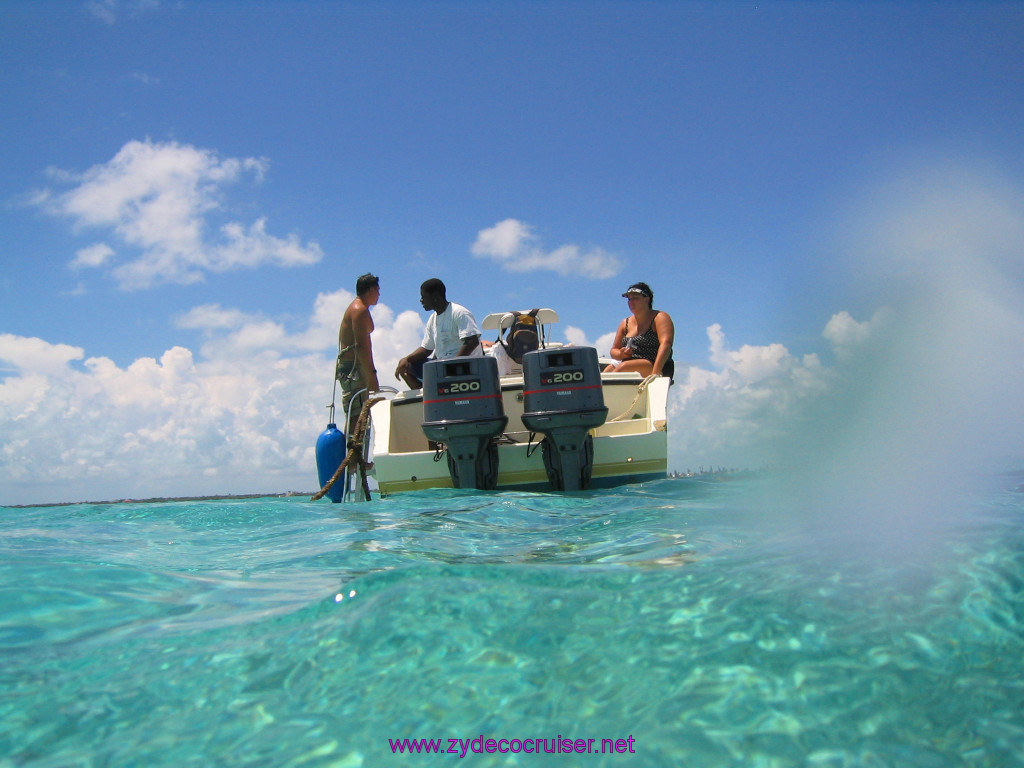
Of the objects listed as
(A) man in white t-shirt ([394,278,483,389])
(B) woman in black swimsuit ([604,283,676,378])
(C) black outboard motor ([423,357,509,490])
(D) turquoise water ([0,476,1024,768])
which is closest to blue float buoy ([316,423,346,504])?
(A) man in white t-shirt ([394,278,483,389])

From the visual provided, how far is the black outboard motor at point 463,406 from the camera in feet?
18.2

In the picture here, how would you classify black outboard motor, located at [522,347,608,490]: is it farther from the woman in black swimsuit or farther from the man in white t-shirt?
the woman in black swimsuit

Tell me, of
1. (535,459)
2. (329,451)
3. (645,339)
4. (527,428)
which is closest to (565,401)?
(527,428)

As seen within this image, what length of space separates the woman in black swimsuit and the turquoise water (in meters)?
4.70

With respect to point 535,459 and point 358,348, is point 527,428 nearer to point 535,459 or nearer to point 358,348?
point 535,459

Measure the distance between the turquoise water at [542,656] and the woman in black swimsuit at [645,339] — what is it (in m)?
4.70

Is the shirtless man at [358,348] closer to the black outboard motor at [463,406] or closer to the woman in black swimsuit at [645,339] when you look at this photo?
the black outboard motor at [463,406]

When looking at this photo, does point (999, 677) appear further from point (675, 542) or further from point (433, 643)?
point (675, 542)

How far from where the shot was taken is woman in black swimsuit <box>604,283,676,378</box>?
7.37m

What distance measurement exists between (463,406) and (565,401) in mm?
852

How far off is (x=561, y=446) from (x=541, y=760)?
4445 millimetres

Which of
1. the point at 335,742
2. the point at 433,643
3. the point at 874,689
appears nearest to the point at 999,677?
the point at 874,689

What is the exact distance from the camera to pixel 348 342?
741 centimetres

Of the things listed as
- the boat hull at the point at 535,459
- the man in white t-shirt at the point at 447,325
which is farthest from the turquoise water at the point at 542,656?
the man in white t-shirt at the point at 447,325
